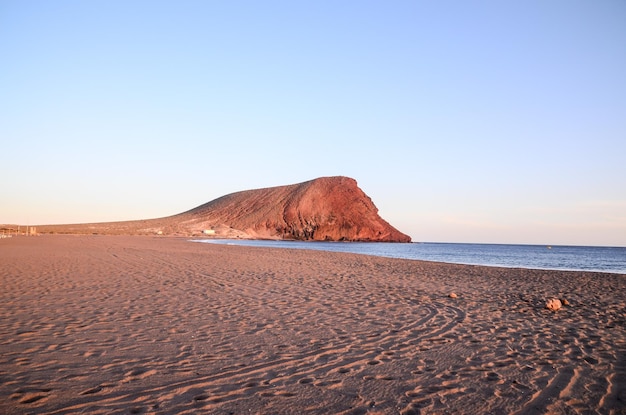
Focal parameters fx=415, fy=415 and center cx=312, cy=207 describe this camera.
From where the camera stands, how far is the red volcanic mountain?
4341 inches

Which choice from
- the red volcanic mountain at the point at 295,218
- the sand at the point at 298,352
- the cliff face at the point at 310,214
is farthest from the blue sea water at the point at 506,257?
the cliff face at the point at 310,214

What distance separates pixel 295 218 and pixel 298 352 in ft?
356

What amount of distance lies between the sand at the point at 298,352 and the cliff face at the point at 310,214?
9838 centimetres

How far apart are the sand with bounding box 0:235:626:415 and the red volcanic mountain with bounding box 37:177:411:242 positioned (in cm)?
9470

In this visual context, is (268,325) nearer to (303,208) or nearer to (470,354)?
(470,354)

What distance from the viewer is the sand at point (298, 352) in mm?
4227

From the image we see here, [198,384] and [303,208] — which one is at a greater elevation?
[303,208]

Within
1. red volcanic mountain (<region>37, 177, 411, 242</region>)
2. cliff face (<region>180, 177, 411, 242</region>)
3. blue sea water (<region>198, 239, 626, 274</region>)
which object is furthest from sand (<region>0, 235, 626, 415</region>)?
cliff face (<region>180, 177, 411, 242</region>)

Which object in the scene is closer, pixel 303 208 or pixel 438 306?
pixel 438 306

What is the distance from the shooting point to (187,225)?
111 meters

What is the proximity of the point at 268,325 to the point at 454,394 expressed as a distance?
3.94m

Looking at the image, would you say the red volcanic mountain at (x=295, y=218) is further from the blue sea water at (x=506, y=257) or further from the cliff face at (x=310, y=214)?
the blue sea water at (x=506, y=257)

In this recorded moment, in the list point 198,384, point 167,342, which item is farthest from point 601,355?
point 167,342

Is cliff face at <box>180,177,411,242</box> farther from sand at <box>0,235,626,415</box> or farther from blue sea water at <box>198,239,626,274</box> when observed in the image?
sand at <box>0,235,626,415</box>
